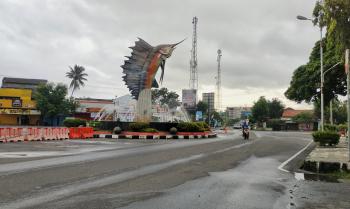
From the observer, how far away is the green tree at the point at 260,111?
11538cm

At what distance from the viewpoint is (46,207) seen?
6711mm

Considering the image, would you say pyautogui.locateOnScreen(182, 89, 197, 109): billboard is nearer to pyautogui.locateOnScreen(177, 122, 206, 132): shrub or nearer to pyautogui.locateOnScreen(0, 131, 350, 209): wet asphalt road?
pyautogui.locateOnScreen(177, 122, 206, 132): shrub

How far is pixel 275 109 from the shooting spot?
124 m

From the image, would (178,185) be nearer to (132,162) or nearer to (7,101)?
(132,162)

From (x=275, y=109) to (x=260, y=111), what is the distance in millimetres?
11148

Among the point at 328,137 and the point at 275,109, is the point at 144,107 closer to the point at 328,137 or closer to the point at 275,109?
the point at 328,137

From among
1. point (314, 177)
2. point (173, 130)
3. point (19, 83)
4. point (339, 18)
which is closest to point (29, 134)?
point (173, 130)

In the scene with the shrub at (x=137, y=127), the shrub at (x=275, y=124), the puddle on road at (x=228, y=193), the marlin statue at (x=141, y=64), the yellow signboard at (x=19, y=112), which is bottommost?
the puddle on road at (x=228, y=193)

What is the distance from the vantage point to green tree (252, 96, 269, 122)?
11538 cm

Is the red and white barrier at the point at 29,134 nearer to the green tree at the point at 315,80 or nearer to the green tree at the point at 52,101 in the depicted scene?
the green tree at the point at 315,80

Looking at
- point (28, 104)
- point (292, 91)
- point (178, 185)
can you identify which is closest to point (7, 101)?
point (28, 104)

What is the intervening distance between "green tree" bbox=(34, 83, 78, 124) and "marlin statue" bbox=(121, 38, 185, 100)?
39967 mm

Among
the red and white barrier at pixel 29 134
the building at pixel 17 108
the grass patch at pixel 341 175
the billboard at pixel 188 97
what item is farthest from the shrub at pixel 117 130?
the billboard at pixel 188 97

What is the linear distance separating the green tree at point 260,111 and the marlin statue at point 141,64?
80859mm
